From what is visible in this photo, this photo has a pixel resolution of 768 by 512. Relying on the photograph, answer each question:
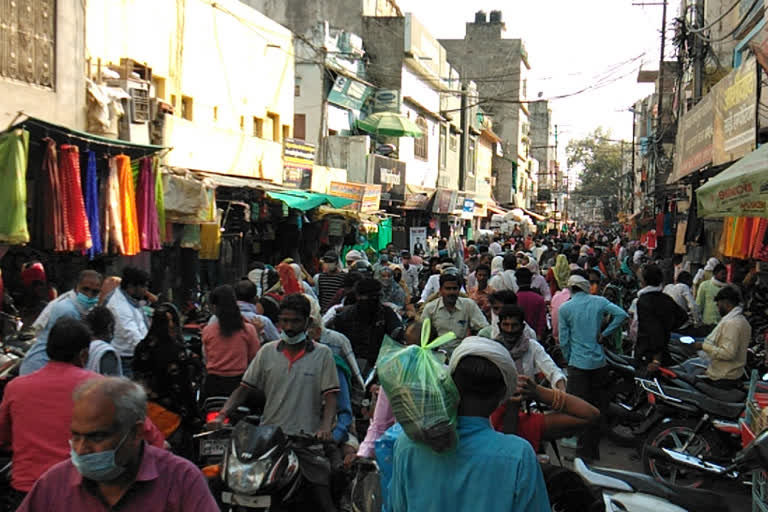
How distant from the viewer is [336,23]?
30031 mm

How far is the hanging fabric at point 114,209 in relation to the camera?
9.84 metres

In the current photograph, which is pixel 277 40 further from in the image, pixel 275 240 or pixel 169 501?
pixel 169 501

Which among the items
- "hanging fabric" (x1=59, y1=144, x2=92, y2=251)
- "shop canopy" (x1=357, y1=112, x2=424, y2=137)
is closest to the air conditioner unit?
"hanging fabric" (x1=59, y1=144, x2=92, y2=251)

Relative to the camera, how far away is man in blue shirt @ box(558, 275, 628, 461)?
7785 mm

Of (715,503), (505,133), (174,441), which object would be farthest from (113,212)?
(505,133)

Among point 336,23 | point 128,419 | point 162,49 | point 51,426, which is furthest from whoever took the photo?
point 336,23

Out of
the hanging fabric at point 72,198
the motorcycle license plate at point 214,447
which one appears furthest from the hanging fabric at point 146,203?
the motorcycle license plate at point 214,447

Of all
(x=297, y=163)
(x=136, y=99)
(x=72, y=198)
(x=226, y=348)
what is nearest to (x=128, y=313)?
(x=226, y=348)

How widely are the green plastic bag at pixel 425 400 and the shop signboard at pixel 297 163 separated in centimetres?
1757

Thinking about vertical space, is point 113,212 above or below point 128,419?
above

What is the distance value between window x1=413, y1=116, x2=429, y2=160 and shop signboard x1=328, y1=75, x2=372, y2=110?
20.5ft

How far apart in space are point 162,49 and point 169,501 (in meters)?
13.1

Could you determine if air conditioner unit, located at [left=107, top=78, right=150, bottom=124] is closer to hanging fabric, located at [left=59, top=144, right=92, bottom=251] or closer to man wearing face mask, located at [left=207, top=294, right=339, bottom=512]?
hanging fabric, located at [left=59, top=144, right=92, bottom=251]

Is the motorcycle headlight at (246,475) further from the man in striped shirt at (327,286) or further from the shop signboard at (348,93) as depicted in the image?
the shop signboard at (348,93)
